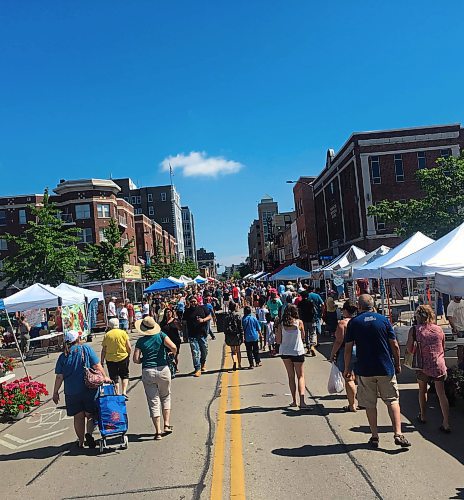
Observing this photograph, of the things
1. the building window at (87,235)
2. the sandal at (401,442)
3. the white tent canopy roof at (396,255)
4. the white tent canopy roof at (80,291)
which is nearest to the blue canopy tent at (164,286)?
the white tent canopy roof at (80,291)

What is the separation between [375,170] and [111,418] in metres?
40.8

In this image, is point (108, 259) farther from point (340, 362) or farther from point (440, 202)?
point (340, 362)

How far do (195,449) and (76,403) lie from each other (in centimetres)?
175

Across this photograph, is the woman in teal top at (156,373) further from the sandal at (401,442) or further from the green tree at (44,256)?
the green tree at (44,256)

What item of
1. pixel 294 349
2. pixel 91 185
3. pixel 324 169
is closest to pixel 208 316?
pixel 294 349

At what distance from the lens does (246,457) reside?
6.67 m

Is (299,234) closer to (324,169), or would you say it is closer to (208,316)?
(324,169)

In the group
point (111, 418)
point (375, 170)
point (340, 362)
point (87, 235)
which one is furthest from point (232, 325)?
point (87, 235)

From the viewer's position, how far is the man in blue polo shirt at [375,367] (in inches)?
264

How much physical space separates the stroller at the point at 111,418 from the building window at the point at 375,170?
40.3 meters

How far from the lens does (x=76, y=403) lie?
298 inches

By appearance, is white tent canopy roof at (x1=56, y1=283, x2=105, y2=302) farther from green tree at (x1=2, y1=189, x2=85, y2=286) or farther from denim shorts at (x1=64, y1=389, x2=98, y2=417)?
denim shorts at (x1=64, y1=389, x2=98, y2=417)

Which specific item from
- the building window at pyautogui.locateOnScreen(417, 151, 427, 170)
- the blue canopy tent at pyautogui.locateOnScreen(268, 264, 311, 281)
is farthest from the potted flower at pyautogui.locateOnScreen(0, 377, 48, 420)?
the building window at pyautogui.locateOnScreen(417, 151, 427, 170)

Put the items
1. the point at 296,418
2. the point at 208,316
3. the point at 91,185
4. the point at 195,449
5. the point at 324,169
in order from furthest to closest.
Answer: the point at 91,185 → the point at 324,169 → the point at 208,316 → the point at 296,418 → the point at 195,449
